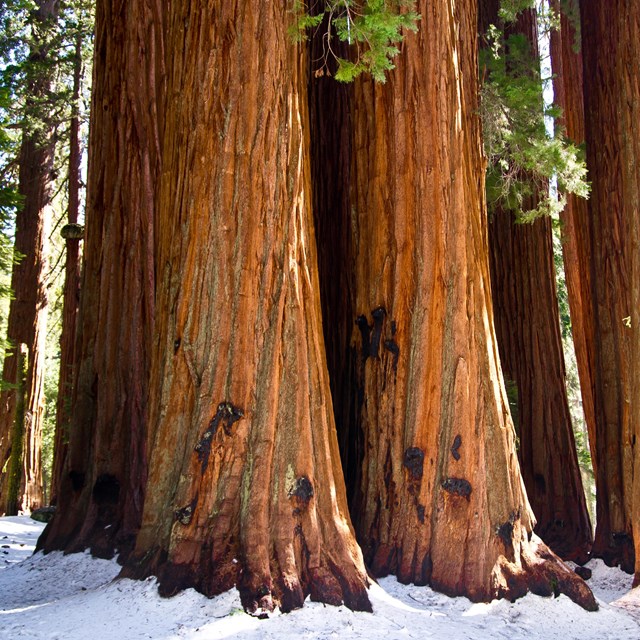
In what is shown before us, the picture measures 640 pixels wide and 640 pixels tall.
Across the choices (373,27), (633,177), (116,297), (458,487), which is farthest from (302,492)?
(633,177)

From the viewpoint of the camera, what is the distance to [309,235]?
17.1 ft

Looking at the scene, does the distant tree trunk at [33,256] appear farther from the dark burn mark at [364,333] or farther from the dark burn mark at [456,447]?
the dark burn mark at [456,447]

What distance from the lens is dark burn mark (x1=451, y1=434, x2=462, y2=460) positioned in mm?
5293

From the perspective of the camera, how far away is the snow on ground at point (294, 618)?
13.1 ft

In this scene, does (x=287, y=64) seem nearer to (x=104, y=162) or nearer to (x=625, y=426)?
(x=104, y=162)

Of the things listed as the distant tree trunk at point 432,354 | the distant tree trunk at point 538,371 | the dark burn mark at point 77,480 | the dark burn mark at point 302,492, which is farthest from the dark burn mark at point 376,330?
the distant tree trunk at point 538,371

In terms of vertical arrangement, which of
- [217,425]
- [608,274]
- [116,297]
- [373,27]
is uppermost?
[373,27]

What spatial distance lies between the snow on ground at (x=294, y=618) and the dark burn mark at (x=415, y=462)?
74 cm

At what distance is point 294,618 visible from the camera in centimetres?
415

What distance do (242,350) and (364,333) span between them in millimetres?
1558

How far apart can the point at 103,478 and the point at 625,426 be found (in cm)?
465

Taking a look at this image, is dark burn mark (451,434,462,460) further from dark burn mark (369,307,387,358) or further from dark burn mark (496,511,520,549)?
dark burn mark (369,307,387,358)

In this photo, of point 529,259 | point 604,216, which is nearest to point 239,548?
point 604,216

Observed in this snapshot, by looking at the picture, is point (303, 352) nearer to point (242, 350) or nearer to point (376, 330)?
point (242, 350)
